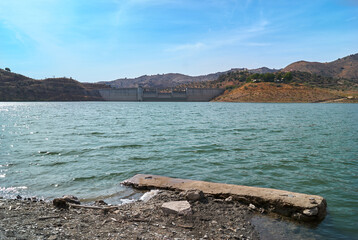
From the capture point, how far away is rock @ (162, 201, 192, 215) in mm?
6754

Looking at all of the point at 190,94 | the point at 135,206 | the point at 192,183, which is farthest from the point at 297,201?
the point at 190,94

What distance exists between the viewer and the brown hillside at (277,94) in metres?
123

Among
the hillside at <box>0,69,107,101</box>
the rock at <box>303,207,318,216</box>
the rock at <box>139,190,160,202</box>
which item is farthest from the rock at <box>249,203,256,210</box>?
the hillside at <box>0,69,107,101</box>

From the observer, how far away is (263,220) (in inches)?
273

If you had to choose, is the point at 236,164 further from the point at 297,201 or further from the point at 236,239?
the point at 236,239

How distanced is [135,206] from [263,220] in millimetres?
3598

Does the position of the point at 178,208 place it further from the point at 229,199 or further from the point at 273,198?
the point at 273,198

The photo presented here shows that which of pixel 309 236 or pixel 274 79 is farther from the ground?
pixel 274 79

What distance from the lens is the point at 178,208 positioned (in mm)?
6895

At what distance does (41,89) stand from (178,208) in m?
175

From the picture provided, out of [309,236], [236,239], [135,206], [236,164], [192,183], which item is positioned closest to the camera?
[236,239]

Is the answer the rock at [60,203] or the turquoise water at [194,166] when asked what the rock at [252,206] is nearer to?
the turquoise water at [194,166]

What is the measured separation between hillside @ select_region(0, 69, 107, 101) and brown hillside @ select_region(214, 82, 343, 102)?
A: 290ft

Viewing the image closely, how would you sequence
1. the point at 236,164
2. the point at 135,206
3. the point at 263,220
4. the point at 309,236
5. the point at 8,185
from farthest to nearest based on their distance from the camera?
the point at 236,164, the point at 8,185, the point at 135,206, the point at 263,220, the point at 309,236
